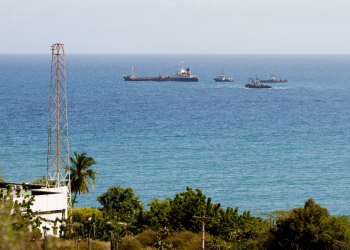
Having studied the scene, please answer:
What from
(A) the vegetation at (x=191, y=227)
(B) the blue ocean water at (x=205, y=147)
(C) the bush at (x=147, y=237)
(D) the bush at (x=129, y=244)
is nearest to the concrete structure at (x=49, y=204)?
(A) the vegetation at (x=191, y=227)

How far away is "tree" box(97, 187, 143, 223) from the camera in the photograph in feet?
162

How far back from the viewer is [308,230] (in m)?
32.2

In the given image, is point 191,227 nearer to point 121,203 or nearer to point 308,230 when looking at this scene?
point 121,203

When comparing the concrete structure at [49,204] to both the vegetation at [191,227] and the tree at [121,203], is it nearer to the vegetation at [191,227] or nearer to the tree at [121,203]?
the vegetation at [191,227]

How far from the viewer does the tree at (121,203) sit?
4926cm

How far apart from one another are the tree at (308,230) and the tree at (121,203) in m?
18.7

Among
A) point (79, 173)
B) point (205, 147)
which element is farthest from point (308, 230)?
point (205, 147)

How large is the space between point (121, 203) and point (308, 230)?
22.1 metres

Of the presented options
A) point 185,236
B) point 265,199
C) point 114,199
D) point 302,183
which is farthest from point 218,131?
point 185,236

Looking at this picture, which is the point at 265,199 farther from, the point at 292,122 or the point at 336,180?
the point at 292,122

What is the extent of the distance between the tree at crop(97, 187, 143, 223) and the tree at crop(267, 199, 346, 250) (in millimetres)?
18746

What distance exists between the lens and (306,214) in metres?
32.8

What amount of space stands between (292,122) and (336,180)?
54376mm

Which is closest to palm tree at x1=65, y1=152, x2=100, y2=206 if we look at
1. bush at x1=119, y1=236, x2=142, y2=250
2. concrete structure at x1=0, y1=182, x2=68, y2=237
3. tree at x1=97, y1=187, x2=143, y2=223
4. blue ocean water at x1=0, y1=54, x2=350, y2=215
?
tree at x1=97, y1=187, x2=143, y2=223
